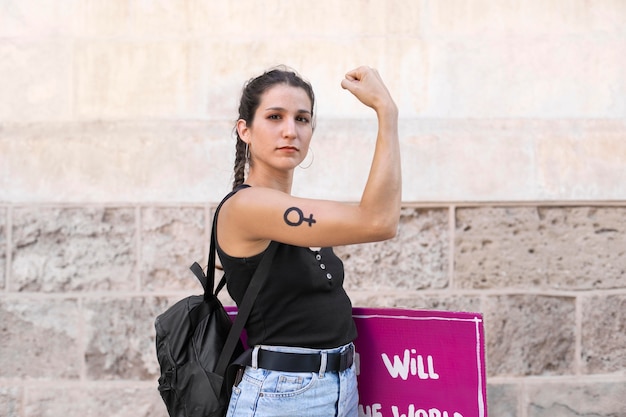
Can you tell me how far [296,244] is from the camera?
180 cm

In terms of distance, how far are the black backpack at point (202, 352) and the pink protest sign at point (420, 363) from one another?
48cm

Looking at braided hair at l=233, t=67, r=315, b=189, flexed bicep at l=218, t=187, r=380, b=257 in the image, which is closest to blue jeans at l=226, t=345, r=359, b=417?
flexed bicep at l=218, t=187, r=380, b=257

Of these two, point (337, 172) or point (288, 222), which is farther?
point (337, 172)

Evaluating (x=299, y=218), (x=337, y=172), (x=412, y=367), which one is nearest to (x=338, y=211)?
(x=299, y=218)

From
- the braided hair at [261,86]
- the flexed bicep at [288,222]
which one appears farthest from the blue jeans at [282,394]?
the braided hair at [261,86]

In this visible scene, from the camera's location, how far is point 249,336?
6.39 ft

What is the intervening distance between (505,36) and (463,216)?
37.9 inches

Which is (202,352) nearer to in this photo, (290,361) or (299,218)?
(290,361)

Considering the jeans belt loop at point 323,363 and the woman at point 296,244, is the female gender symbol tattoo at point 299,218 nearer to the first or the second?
the woman at point 296,244

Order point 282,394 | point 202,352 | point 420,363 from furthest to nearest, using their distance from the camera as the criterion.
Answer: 1. point 420,363
2. point 202,352
3. point 282,394

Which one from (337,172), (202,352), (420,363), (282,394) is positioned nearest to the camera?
(282,394)

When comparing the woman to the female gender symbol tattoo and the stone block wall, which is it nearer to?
the female gender symbol tattoo

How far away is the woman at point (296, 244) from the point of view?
1.74m

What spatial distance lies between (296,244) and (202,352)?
0.46 meters
